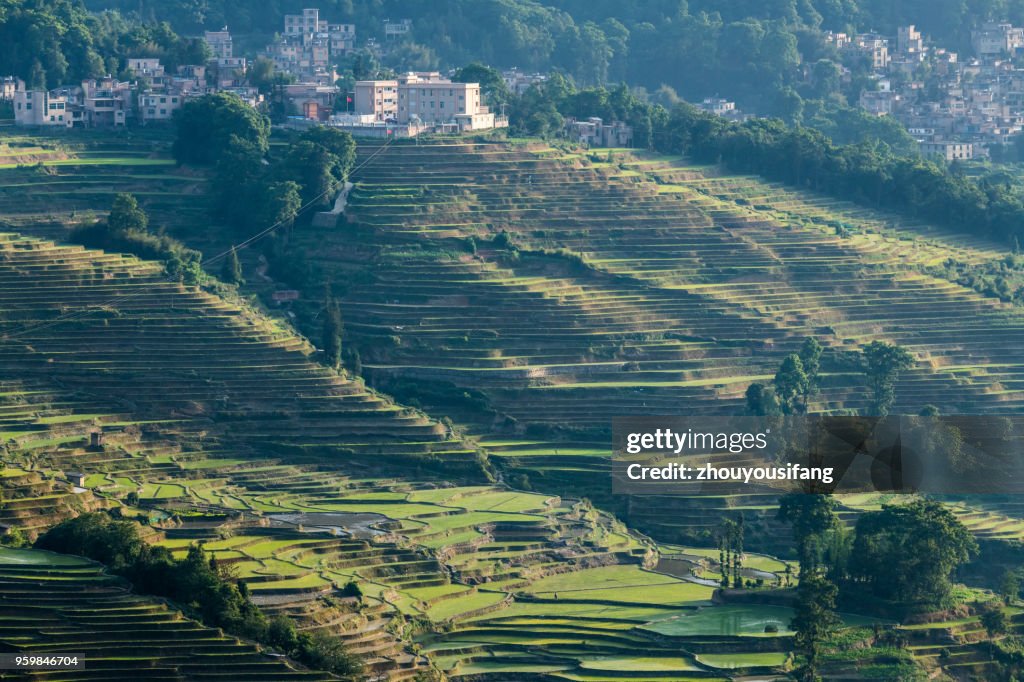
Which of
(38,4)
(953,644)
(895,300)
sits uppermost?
(38,4)

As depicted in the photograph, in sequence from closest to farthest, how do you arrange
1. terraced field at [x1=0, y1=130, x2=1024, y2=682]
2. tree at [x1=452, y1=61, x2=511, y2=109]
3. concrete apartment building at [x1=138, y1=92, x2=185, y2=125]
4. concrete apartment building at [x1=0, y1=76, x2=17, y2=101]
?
terraced field at [x1=0, y1=130, x2=1024, y2=682], concrete apartment building at [x1=0, y1=76, x2=17, y2=101], concrete apartment building at [x1=138, y1=92, x2=185, y2=125], tree at [x1=452, y1=61, x2=511, y2=109]

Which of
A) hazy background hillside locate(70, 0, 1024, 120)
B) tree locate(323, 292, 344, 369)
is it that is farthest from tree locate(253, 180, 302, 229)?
hazy background hillside locate(70, 0, 1024, 120)

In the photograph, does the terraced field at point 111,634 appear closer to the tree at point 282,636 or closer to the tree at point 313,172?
the tree at point 282,636

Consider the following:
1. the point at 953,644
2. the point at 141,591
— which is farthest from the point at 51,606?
the point at 953,644

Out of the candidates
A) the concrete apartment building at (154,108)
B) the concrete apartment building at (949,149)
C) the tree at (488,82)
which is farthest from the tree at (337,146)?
the concrete apartment building at (949,149)

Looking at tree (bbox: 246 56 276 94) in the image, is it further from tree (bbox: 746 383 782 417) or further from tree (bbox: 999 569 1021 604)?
tree (bbox: 999 569 1021 604)

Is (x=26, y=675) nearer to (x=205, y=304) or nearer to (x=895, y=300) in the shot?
(x=205, y=304)

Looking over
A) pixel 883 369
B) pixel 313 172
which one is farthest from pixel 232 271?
pixel 883 369
